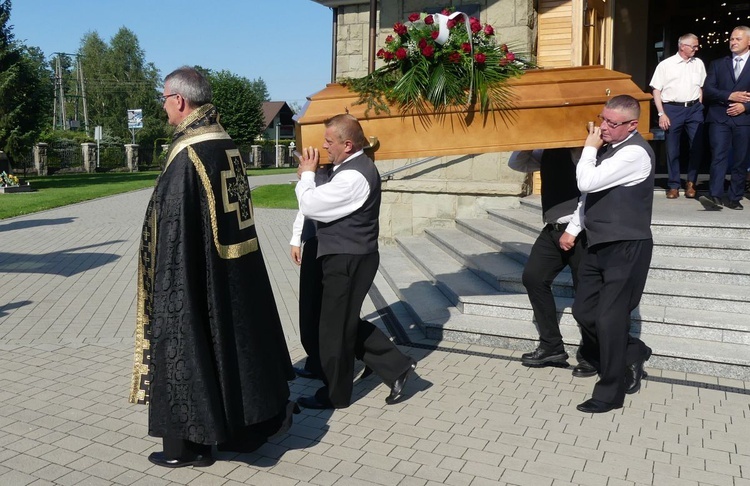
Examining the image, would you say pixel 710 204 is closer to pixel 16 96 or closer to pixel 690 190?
pixel 690 190

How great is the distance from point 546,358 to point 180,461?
2888mm

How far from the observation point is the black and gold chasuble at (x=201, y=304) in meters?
3.87

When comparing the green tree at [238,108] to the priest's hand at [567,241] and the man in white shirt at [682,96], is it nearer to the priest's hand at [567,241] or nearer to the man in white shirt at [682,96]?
the man in white shirt at [682,96]

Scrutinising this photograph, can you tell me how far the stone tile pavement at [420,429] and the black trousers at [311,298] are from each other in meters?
0.35

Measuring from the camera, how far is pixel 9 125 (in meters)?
31.3

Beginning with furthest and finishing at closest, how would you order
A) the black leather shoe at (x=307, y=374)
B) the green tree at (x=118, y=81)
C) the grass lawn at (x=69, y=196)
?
the green tree at (x=118, y=81) < the grass lawn at (x=69, y=196) < the black leather shoe at (x=307, y=374)

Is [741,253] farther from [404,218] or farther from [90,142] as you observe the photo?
[90,142]

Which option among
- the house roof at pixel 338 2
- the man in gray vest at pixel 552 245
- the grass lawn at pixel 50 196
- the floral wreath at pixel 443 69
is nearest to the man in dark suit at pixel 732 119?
the man in gray vest at pixel 552 245

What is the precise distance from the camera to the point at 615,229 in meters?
4.75

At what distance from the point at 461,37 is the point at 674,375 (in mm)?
2885

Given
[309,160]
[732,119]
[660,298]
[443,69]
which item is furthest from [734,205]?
[309,160]

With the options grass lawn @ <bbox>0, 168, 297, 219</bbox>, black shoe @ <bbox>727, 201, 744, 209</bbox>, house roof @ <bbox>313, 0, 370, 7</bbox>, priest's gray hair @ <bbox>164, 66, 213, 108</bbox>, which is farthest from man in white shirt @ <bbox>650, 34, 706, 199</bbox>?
grass lawn @ <bbox>0, 168, 297, 219</bbox>

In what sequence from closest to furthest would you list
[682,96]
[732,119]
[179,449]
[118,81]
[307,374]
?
1. [179,449]
2. [307,374]
3. [732,119]
4. [682,96]
5. [118,81]

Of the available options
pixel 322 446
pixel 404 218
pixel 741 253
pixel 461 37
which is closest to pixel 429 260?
pixel 404 218
